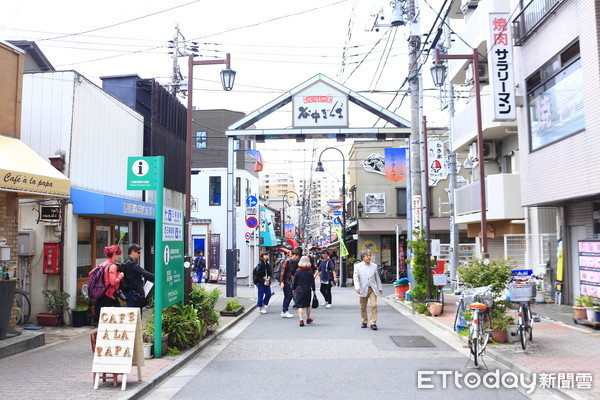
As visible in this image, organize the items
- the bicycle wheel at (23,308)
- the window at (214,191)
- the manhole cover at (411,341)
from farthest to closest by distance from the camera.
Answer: the window at (214,191)
the bicycle wheel at (23,308)
the manhole cover at (411,341)

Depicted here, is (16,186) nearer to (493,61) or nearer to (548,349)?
(548,349)

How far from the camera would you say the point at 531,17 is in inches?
588

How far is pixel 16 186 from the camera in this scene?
350 inches

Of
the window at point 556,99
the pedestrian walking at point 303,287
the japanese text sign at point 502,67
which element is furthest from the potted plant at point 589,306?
the pedestrian walking at point 303,287

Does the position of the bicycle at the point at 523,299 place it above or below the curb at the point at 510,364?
above

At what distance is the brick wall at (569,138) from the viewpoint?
11484 millimetres

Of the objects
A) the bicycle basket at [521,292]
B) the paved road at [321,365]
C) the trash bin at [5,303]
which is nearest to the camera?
the paved road at [321,365]

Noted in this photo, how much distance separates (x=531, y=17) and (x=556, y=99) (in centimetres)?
296

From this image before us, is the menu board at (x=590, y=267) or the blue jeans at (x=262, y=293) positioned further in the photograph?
the blue jeans at (x=262, y=293)

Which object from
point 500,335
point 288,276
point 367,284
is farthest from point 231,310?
point 500,335

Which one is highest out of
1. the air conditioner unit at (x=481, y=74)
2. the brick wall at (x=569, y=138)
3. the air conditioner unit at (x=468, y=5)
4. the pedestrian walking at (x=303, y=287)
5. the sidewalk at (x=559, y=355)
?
the air conditioner unit at (x=468, y=5)

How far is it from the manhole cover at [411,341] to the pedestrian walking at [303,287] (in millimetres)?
2665

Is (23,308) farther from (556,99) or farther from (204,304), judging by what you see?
(556,99)

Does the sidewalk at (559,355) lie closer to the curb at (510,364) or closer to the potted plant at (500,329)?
the curb at (510,364)
